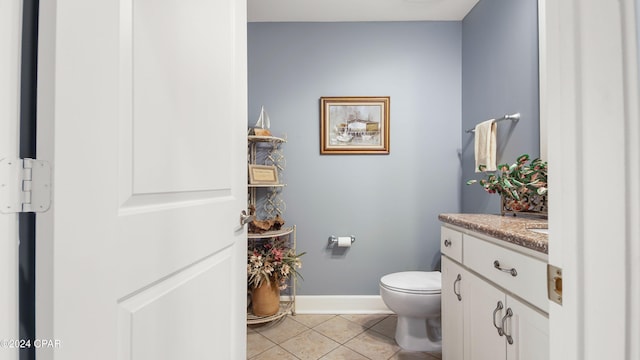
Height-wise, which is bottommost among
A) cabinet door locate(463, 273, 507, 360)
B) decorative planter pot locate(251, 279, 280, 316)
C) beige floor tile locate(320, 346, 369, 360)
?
beige floor tile locate(320, 346, 369, 360)

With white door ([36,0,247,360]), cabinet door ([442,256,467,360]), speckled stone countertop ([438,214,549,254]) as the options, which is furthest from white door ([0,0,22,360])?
cabinet door ([442,256,467,360])

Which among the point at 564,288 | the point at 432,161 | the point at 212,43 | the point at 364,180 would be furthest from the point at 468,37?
the point at 564,288

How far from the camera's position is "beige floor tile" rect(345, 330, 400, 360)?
5.82 ft

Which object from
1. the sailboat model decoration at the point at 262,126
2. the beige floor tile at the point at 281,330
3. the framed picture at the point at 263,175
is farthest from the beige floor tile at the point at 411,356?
the sailboat model decoration at the point at 262,126

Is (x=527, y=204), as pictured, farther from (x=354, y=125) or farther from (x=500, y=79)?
(x=354, y=125)

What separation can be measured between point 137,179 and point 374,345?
1.81 m

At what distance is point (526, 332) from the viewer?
0.89m

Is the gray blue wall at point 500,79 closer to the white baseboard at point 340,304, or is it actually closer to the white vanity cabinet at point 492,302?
the white vanity cabinet at point 492,302

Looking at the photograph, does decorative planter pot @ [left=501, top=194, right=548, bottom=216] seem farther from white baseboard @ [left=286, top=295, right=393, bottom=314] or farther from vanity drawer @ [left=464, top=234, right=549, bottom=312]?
white baseboard @ [left=286, top=295, right=393, bottom=314]

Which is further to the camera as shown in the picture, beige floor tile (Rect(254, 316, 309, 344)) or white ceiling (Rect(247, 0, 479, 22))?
white ceiling (Rect(247, 0, 479, 22))

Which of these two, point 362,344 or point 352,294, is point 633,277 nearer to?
point 362,344

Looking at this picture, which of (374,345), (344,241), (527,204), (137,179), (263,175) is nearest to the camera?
(137,179)

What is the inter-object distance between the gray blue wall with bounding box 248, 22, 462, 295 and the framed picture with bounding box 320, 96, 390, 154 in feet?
0.20

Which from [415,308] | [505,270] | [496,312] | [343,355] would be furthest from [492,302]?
[343,355]
